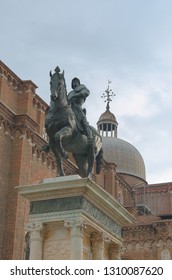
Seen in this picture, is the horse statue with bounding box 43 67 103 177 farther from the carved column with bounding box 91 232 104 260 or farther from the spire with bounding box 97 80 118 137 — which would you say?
the spire with bounding box 97 80 118 137

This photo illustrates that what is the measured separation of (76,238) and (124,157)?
38.5 meters

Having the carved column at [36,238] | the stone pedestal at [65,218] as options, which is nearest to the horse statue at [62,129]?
the stone pedestal at [65,218]

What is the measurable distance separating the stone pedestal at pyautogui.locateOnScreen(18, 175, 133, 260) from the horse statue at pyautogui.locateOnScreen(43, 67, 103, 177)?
0.70m

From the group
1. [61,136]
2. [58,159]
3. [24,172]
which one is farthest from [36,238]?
[24,172]

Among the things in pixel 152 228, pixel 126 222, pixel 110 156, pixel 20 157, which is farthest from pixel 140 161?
pixel 126 222

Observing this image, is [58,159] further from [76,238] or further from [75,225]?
[76,238]

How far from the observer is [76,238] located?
836 centimetres

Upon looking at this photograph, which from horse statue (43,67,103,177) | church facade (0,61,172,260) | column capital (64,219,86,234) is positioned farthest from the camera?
church facade (0,61,172,260)

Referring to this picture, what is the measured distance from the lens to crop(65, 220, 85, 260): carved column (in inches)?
325

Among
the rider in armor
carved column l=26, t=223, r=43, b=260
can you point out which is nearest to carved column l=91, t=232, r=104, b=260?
carved column l=26, t=223, r=43, b=260

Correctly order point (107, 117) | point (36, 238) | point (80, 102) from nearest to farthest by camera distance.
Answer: point (36, 238), point (80, 102), point (107, 117)

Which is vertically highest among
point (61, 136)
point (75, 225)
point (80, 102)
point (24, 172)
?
point (24, 172)
